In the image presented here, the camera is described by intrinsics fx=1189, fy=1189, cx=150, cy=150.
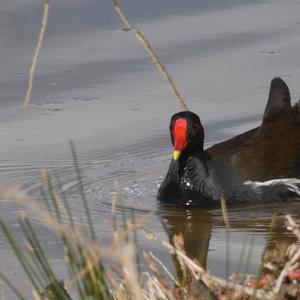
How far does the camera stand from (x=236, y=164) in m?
6.96

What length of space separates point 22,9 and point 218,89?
220 centimetres

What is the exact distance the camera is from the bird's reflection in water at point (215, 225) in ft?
17.9

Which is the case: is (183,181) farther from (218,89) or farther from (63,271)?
(63,271)

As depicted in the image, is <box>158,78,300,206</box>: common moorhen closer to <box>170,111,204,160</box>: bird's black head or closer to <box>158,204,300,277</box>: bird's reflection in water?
<box>170,111,204,160</box>: bird's black head

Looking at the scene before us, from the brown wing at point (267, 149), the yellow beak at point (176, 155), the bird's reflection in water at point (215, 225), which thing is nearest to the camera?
the bird's reflection in water at point (215, 225)

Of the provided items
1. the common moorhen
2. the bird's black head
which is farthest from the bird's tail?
the bird's black head

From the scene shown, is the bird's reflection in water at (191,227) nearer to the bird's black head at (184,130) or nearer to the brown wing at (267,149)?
the bird's black head at (184,130)

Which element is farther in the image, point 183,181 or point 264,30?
point 264,30

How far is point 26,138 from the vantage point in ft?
23.6

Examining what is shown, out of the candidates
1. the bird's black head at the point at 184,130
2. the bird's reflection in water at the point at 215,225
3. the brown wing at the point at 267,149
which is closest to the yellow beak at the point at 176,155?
the bird's black head at the point at 184,130

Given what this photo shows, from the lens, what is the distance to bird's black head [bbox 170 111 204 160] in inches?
262

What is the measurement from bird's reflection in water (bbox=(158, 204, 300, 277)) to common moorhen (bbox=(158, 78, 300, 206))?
177 mm

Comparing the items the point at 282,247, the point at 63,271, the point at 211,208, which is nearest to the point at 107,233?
the point at 63,271

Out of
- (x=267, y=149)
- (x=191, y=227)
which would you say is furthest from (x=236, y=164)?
(x=191, y=227)
